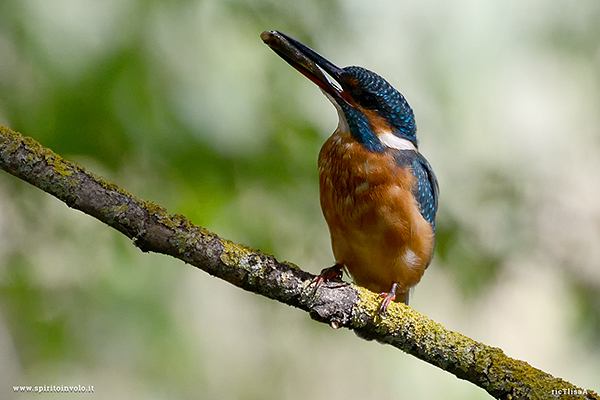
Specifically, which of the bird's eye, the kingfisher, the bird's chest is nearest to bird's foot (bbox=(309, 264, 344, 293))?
the kingfisher

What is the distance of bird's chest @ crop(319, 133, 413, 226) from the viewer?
3300 mm

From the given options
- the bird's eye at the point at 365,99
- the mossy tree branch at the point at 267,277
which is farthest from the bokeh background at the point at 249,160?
the mossy tree branch at the point at 267,277

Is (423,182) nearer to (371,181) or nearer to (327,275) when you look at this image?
(371,181)

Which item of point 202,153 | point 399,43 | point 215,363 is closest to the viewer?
point 202,153

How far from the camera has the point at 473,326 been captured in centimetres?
491

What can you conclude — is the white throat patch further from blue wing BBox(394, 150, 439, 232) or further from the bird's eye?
the bird's eye

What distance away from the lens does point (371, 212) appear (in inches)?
130

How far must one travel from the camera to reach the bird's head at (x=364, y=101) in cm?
326

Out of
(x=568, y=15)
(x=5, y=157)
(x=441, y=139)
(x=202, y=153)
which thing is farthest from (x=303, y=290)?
(x=568, y=15)

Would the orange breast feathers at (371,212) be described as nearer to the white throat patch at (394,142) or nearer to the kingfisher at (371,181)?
the kingfisher at (371,181)

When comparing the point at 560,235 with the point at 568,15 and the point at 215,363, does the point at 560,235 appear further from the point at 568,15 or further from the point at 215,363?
the point at 215,363

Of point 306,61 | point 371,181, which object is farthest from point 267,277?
point 306,61

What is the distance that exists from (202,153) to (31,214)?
1.12 meters

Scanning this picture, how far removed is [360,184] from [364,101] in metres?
0.54
